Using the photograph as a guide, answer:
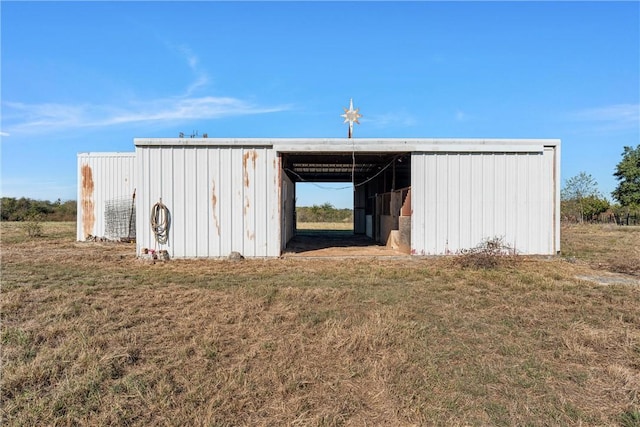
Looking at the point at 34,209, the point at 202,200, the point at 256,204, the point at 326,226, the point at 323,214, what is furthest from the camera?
the point at 323,214

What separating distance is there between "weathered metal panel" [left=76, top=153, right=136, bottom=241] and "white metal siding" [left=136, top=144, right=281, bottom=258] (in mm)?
5634

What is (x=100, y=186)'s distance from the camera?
15.8 metres

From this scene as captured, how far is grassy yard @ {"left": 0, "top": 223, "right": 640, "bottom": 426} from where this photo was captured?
277 cm

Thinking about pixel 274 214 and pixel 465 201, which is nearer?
pixel 274 214

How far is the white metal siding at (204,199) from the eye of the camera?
10.6 m

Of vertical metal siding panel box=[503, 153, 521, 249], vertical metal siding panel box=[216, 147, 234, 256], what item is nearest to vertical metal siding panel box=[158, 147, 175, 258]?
vertical metal siding panel box=[216, 147, 234, 256]

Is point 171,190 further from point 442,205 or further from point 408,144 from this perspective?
point 442,205

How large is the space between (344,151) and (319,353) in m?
8.18

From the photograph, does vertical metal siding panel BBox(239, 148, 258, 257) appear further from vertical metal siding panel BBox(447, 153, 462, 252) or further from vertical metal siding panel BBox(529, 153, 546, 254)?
vertical metal siding panel BBox(529, 153, 546, 254)

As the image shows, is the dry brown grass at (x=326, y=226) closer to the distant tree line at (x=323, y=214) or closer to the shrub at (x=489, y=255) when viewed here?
the distant tree line at (x=323, y=214)

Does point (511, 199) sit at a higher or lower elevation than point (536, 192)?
lower

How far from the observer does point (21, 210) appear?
126 ft

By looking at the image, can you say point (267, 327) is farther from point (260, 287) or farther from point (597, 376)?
point (597, 376)

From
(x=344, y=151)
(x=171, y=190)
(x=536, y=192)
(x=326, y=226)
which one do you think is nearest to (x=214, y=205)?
(x=171, y=190)
